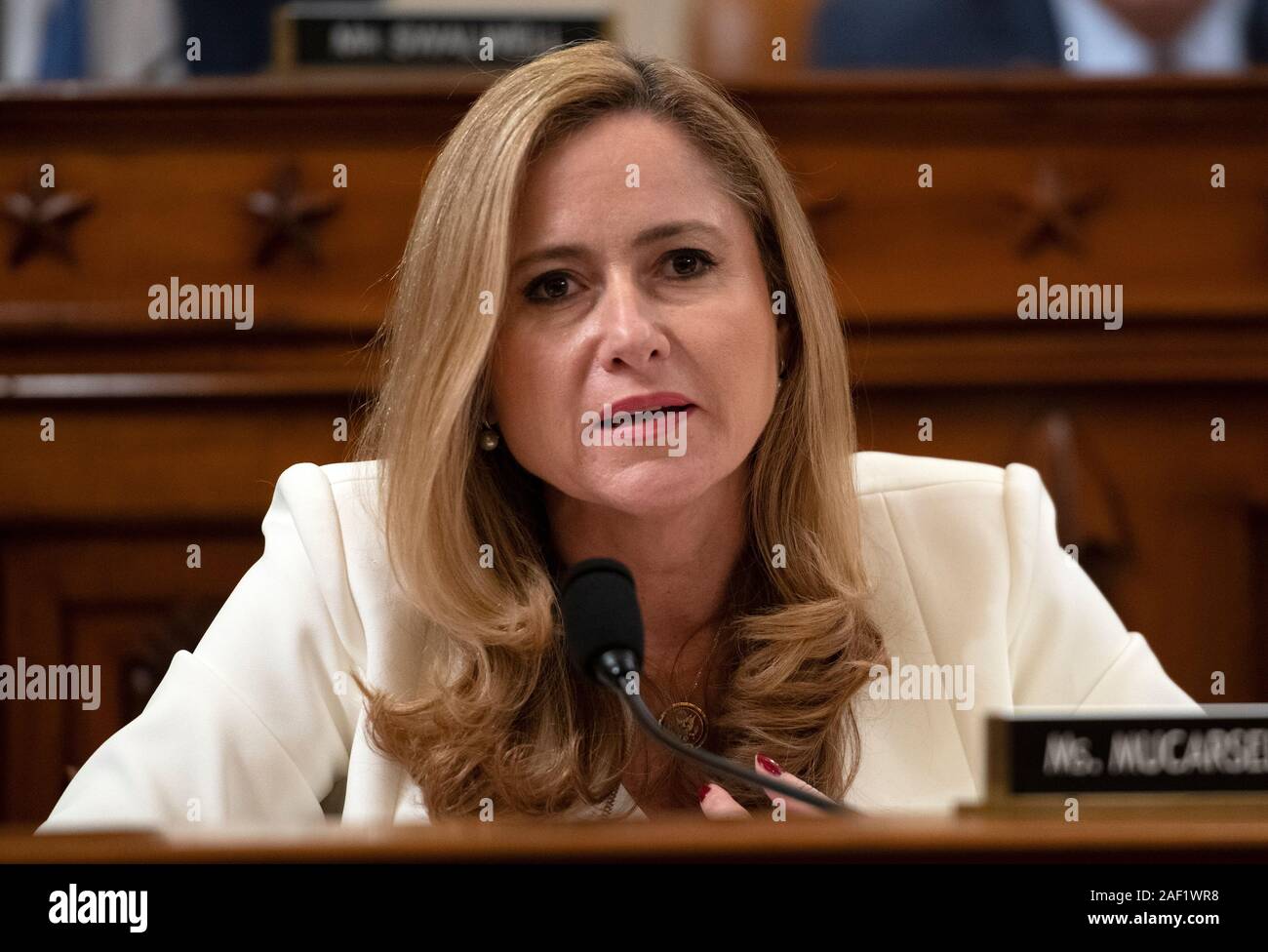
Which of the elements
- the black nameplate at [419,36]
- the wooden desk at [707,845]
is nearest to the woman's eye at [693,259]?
the black nameplate at [419,36]

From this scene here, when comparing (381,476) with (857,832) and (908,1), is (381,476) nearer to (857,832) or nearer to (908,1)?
(857,832)

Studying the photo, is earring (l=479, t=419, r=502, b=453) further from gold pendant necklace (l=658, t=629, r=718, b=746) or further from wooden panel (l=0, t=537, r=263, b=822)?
wooden panel (l=0, t=537, r=263, b=822)

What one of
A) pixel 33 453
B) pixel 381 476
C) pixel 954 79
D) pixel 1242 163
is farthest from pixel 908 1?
pixel 33 453

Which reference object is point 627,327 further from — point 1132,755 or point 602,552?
point 1132,755

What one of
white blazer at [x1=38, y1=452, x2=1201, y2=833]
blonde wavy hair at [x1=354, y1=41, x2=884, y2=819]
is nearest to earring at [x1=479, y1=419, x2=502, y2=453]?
blonde wavy hair at [x1=354, y1=41, x2=884, y2=819]

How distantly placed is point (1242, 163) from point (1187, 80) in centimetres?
12

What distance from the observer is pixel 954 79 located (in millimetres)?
1616

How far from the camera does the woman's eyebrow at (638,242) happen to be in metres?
1.17

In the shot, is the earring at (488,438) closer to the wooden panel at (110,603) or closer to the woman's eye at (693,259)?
the woman's eye at (693,259)

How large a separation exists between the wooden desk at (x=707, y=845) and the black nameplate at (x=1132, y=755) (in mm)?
93

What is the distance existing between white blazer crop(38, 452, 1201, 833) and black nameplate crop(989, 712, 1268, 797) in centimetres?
52

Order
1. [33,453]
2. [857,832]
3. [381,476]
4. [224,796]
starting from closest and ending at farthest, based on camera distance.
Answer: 1. [857,832]
2. [224,796]
3. [381,476]
4. [33,453]

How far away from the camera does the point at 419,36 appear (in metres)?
1.69

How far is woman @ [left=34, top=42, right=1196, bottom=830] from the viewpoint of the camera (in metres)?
1.15
